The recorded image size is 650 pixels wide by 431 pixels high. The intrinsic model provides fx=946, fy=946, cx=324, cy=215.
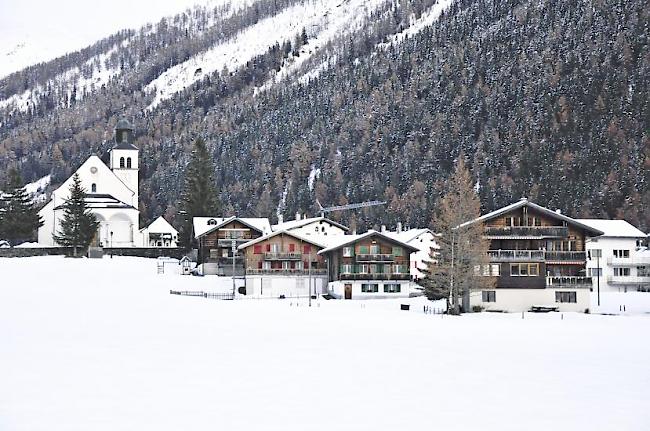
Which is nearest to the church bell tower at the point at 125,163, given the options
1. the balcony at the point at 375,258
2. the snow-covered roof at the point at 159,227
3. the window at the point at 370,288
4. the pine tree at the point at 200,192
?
the pine tree at the point at 200,192

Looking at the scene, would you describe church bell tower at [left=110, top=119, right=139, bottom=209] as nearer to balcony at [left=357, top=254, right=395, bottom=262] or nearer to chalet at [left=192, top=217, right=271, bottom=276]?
chalet at [left=192, top=217, right=271, bottom=276]

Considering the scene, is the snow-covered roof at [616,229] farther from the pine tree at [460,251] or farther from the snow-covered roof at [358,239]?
the pine tree at [460,251]

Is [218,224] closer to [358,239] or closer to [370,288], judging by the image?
[358,239]

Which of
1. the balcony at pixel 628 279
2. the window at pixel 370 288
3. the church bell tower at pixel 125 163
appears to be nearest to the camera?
the window at pixel 370 288

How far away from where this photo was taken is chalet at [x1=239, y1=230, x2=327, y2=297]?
80562 millimetres

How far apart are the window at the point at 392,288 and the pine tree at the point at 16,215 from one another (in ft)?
148

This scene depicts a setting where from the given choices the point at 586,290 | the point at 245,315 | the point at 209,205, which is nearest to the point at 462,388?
the point at 245,315

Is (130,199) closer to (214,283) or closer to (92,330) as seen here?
(214,283)

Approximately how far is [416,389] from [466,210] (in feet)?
134

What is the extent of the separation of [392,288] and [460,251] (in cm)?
1662

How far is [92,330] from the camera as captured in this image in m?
42.1

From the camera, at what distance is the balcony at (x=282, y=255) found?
8156 centimetres

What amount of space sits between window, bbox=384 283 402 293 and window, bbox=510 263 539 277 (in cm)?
1367

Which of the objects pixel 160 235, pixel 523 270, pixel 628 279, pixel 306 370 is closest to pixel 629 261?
pixel 628 279
